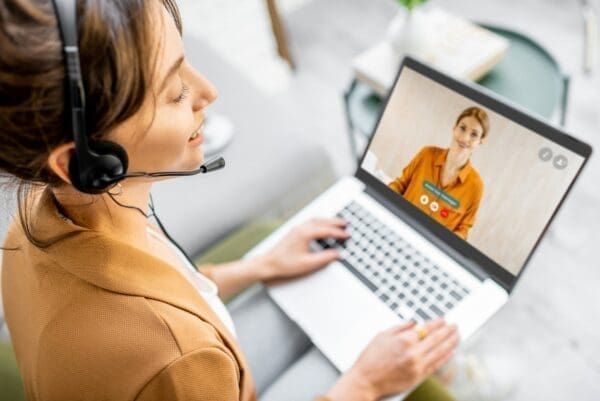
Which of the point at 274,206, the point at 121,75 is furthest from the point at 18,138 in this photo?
the point at 274,206

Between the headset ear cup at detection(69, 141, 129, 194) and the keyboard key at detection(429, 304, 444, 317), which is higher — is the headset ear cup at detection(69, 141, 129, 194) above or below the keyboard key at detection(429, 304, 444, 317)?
above

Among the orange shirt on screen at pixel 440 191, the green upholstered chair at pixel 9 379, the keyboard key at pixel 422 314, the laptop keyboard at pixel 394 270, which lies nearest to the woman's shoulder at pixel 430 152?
the orange shirt on screen at pixel 440 191

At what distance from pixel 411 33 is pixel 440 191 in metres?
0.63

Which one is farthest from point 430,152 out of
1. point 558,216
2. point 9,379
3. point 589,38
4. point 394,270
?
point 589,38

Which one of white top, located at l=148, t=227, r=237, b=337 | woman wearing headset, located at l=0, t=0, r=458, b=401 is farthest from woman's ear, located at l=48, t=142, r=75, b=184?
white top, located at l=148, t=227, r=237, b=337

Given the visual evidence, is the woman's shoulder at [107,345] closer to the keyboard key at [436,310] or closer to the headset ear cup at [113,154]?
the headset ear cup at [113,154]

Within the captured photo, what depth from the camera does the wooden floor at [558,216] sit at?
130cm

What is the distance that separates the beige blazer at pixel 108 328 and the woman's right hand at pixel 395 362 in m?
0.23

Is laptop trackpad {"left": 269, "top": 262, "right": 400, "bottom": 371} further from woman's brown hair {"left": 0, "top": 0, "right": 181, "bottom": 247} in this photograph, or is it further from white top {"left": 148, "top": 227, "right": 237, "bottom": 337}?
woman's brown hair {"left": 0, "top": 0, "right": 181, "bottom": 247}

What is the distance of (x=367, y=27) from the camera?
2318 mm

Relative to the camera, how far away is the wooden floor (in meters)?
1.30

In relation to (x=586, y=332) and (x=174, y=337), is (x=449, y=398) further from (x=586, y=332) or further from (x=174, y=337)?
(x=586, y=332)

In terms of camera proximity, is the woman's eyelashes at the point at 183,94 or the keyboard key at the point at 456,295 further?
the keyboard key at the point at 456,295

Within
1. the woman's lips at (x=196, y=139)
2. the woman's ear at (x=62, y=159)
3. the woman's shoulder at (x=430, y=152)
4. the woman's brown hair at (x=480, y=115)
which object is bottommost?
the woman's shoulder at (x=430, y=152)
